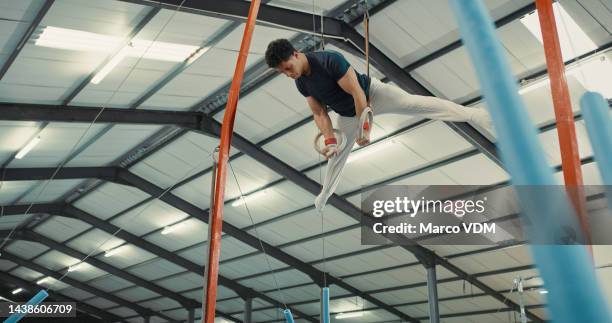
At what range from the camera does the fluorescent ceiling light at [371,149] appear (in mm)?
11651

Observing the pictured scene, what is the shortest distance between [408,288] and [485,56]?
677 inches

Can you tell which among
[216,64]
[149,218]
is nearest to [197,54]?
[216,64]

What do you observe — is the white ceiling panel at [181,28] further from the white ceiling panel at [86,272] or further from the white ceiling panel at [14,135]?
the white ceiling panel at [86,272]

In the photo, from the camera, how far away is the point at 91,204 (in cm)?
1725

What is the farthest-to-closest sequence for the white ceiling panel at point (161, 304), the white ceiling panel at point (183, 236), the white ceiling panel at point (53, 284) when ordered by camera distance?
the white ceiling panel at point (53, 284)
the white ceiling panel at point (161, 304)
the white ceiling panel at point (183, 236)

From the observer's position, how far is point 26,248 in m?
21.9

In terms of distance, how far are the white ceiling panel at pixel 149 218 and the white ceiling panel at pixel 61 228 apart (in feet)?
5.46

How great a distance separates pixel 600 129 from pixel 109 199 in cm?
1662

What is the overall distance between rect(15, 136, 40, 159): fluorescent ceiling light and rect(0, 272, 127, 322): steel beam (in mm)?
14239

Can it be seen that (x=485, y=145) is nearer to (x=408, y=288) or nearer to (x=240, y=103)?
(x=240, y=103)

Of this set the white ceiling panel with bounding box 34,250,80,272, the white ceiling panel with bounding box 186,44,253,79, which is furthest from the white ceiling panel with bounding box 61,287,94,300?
the white ceiling panel with bounding box 186,44,253,79

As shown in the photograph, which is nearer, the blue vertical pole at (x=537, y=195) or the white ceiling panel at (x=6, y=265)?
the blue vertical pole at (x=537, y=195)

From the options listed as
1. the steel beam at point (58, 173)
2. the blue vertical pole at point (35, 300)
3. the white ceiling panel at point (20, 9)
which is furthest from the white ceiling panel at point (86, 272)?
the blue vertical pole at point (35, 300)

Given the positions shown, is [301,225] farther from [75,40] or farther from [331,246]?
[75,40]
